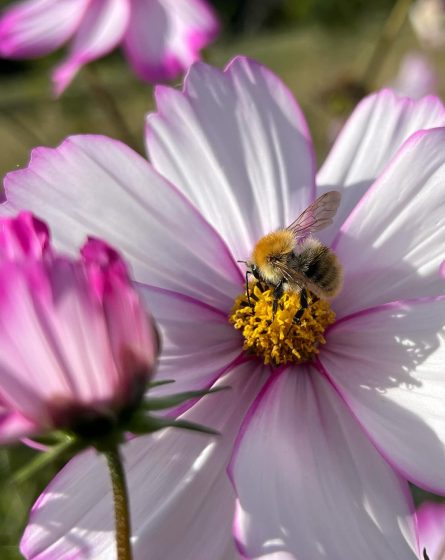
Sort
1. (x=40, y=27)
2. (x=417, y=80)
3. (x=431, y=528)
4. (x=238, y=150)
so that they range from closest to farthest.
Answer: (x=238, y=150) → (x=431, y=528) → (x=40, y=27) → (x=417, y=80)

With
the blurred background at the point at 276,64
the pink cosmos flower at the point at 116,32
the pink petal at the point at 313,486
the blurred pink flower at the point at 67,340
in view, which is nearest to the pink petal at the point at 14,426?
the blurred pink flower at the point at 67,340

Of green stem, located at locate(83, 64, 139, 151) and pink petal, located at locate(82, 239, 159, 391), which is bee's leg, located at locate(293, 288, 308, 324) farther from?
green stem, located at locate(83, 64, 139, 151)

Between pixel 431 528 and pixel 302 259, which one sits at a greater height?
pixel 302 259

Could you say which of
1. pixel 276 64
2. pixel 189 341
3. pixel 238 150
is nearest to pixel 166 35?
pixel 238 150

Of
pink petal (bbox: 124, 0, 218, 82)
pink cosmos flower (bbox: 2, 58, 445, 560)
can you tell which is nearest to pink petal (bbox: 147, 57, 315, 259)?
pink cosmos flower (bbox: 2, 58, 445, 560)

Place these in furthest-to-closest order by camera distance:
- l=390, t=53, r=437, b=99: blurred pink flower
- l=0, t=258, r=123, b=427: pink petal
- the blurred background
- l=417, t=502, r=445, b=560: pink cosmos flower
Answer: the blurred background → l=390, t=53, r=437, b=99: blurred pink flower → l=417, t=502, r=445, b=560: pink cosmos flower → l=0, t=258, r=123, b=427: pink petal

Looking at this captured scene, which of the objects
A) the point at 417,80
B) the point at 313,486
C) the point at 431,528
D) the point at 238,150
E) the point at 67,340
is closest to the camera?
the point at 67,340

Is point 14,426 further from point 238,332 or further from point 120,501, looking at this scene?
point 238,332
